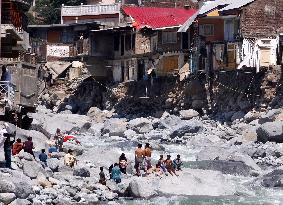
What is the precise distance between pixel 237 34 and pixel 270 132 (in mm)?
14447

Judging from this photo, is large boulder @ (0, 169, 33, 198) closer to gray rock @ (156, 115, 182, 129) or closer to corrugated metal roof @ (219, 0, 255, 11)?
gray rock @ (156, 115, 182, 129)

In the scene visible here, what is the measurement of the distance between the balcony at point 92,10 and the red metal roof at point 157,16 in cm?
134

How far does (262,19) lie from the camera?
5500 centimetres

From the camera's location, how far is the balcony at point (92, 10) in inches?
2707

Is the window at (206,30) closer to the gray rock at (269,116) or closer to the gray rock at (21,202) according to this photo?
the gray rock at (269,116)

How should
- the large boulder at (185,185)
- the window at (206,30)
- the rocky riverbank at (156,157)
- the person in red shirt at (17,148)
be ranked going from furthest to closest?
the window at (206,30) → the person in red shirt at (17,148) → the large boulder at (185,185) → the rocky riverbank at (156,157)

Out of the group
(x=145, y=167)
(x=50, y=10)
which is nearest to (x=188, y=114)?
(x=145, y=167)

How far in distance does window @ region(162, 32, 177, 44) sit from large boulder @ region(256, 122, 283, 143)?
19.8 meters

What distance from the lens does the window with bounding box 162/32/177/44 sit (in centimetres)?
6078

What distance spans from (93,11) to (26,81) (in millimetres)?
35912

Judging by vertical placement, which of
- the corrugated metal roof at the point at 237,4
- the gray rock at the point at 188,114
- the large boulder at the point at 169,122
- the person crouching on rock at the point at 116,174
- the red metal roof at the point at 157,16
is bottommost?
the large boulder at the point at 169,122

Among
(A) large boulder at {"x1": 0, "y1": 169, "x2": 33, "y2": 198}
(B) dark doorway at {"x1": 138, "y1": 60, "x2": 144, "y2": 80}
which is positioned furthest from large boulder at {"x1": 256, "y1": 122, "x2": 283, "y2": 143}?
(B) dark doorway at {"x1": 138, "y1": 60, "x2": 144, "y2": 80}

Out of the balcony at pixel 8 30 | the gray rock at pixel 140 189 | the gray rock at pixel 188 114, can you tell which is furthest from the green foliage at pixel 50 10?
the gray rock at pixel 140 189

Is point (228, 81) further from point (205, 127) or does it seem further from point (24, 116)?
point (24, 116)
